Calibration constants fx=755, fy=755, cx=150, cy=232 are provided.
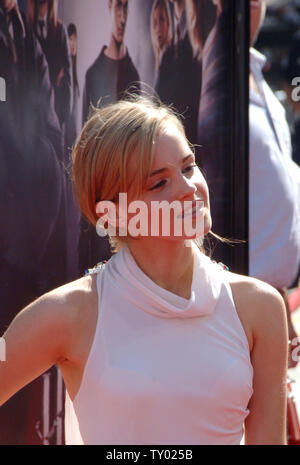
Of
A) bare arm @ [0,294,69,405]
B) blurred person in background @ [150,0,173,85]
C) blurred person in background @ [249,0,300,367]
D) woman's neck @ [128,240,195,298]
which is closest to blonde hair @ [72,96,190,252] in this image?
woman's neck @ [128,240,195,298]

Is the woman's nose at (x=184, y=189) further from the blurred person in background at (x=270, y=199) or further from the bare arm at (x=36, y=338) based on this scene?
the blurred person in background at (x=270, y=199)

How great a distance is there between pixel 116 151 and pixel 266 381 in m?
0.54

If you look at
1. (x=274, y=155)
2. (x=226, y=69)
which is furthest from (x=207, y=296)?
Answer: (x=274, y=155)

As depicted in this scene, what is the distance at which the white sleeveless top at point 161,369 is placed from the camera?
137 cm

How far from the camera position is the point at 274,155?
2611 millimetres

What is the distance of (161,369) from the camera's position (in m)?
1.38

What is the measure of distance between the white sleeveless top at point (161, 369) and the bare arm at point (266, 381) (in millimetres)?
33

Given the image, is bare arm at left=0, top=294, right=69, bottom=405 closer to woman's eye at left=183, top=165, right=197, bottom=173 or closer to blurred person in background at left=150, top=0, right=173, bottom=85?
woman's eye at left=183, top=165, right=197, bottom=173

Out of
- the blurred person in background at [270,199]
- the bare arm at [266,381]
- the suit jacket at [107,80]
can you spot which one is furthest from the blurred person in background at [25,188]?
the blurred person in background at [270,199]

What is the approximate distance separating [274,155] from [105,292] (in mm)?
1311

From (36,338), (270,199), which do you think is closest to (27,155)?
(36,338)

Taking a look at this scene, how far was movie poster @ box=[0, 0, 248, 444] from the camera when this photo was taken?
176cm

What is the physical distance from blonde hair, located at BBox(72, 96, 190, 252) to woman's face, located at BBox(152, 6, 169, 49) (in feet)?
1.88
